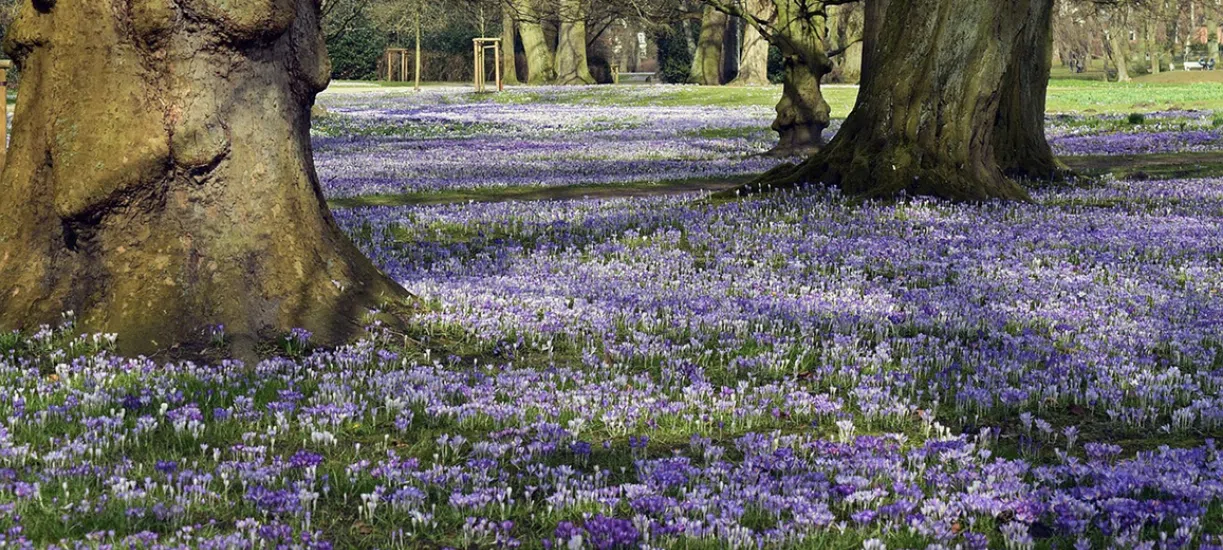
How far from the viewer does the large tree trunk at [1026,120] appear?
17.4 metres

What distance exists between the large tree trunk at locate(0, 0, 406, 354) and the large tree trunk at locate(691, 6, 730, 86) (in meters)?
54.4

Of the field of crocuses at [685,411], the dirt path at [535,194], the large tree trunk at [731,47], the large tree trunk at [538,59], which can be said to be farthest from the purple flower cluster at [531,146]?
the large tree trunk at [731,47]

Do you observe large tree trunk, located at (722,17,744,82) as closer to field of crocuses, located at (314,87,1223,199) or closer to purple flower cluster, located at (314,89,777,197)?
field of crocuses, located at (314,87,1223,199)

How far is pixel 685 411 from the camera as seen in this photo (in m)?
6.33

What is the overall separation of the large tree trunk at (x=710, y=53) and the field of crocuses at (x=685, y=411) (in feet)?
166

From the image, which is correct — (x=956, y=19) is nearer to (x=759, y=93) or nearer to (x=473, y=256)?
(x=473, y=256)

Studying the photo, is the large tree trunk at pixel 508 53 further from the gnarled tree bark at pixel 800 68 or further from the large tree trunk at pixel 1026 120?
the large tree trunk at pixel 1026 120

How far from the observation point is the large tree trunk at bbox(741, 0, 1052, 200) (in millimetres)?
14188

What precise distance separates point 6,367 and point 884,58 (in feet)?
34.0

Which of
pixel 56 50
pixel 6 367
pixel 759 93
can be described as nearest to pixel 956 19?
pixel 56 50

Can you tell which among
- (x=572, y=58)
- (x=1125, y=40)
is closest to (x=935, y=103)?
(x=572, y=58)

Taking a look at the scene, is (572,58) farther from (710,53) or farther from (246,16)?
(246,16)

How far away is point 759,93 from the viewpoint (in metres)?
46.9

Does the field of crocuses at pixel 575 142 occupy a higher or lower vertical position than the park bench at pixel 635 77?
lower
